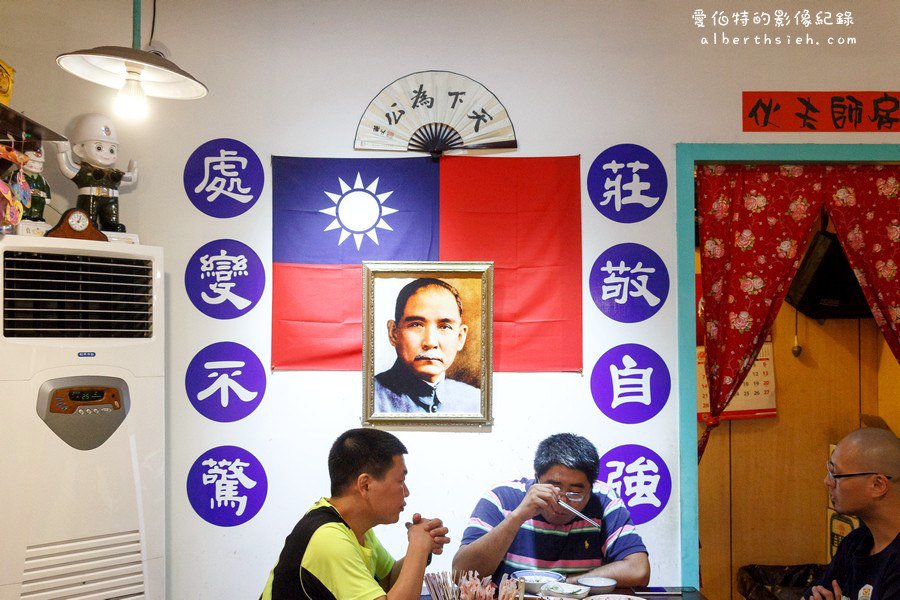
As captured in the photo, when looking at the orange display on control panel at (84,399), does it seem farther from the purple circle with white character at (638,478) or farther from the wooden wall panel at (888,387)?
the wooden wall panel at (888,387)

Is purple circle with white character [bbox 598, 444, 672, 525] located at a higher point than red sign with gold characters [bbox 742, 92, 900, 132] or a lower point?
lower

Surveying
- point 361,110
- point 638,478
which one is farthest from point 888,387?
point 361,110

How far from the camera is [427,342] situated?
120 inches

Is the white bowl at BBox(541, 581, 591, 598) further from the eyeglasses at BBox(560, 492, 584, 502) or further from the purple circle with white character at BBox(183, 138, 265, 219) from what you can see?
the purple circle with white character at BBox(183, 138, 265, 219)

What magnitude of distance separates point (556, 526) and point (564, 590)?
60 cm

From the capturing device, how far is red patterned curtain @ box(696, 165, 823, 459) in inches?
122

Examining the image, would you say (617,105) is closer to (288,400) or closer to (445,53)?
(445,53)

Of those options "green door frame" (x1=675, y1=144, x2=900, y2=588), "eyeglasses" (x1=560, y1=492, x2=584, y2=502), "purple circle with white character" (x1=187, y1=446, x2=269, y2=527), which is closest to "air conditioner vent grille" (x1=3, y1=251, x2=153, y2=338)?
"purple circle with white character" (x1=187, y1=446, x2=269, y2=527)

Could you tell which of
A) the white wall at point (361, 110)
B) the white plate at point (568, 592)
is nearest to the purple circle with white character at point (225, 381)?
the white wall at point (361, 110)

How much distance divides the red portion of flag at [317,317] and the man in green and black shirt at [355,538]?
87cm

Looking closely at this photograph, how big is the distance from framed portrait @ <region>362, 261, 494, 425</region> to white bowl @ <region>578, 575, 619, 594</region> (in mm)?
732

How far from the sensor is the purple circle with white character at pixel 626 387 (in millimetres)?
3039

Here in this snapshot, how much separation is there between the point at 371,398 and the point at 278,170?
102 centimetres

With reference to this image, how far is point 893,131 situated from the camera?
3.09 meters
